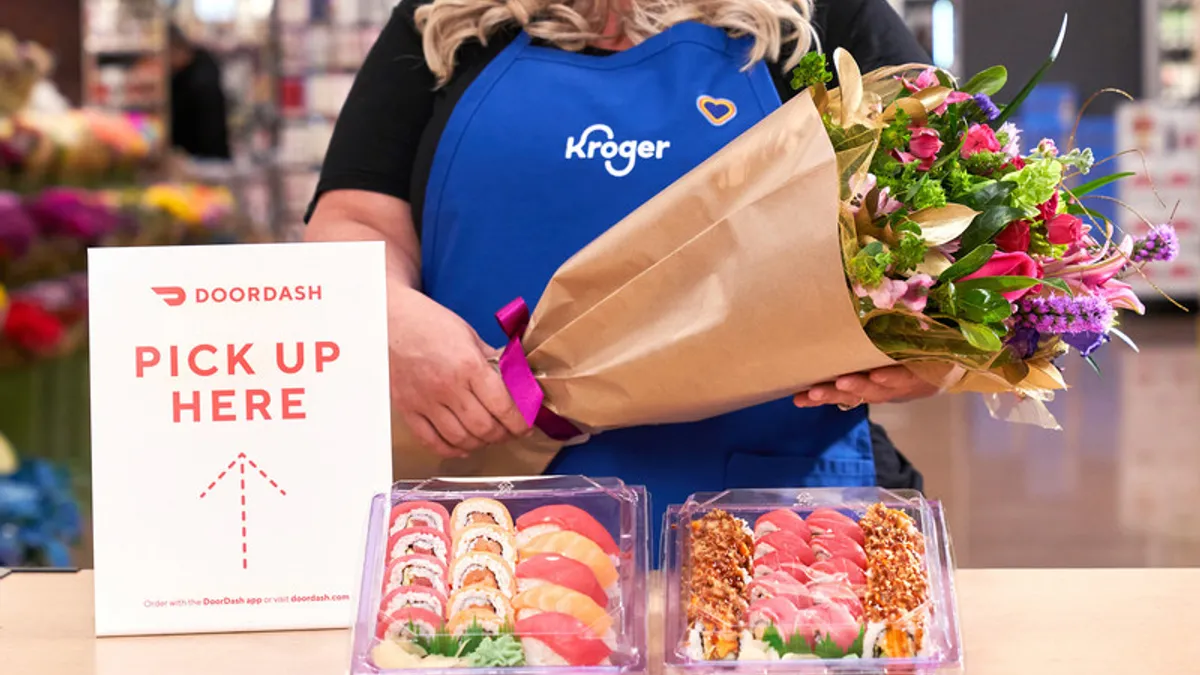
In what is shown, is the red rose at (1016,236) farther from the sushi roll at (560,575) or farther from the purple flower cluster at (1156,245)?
the sushi roll at (560,575)

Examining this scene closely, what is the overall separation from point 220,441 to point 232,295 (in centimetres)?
15

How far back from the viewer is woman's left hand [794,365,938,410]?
4.91 ft

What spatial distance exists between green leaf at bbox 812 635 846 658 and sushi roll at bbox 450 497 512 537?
33cm

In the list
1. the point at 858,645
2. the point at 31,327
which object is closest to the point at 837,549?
the point at 858,645

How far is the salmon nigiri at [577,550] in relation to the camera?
1234 mm

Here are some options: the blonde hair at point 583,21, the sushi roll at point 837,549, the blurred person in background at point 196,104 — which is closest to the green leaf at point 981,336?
the sushi roll at point 837,549

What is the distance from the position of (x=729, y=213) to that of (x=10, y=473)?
2206 millimetres

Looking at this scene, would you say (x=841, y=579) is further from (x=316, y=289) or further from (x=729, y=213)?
(x=316, y=289)

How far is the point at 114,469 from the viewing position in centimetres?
139

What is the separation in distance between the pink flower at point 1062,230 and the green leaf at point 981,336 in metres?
0.13

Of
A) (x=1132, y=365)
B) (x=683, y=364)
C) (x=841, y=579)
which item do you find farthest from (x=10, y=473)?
(x=1132, y=365)

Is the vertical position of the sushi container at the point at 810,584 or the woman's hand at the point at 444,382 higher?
the woman's hand at the point at 444,382

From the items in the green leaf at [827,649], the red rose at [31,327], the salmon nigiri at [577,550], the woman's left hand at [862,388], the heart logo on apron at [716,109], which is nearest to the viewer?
the green leaf at [827,649]

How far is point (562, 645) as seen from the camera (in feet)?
3.74
